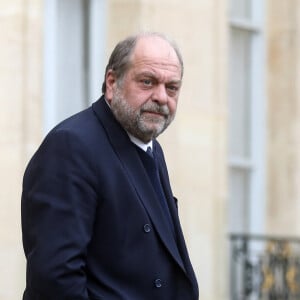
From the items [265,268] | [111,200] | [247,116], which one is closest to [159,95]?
[111,200]

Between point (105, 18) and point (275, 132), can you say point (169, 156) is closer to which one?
point (105, 18)

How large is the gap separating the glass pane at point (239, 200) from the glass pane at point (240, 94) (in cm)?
17

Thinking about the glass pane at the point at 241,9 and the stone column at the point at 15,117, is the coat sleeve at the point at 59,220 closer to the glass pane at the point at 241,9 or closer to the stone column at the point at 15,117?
the stone column at the point at 15,117

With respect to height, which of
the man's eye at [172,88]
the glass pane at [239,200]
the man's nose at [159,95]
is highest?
the man's eye at [172,88]

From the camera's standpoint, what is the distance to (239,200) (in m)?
11.7

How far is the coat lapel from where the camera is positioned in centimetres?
454

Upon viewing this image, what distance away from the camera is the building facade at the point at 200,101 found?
879cm

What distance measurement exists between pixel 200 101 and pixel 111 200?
5.57 metres

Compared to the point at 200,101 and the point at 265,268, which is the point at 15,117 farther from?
the point at 265,268

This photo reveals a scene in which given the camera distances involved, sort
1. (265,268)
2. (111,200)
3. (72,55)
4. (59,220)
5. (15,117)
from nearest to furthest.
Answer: (59,220) < (111,200) < (15,117) < (72,55) < (265,268)

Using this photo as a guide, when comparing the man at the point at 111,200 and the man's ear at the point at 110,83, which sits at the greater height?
the man's ear at the point at 110,83

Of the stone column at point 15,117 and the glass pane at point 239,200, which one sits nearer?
the stone column at point 15,117

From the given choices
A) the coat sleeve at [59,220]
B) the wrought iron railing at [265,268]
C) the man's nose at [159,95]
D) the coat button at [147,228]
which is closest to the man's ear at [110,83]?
the man's nose at [159,95]

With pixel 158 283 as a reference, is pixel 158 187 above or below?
above
